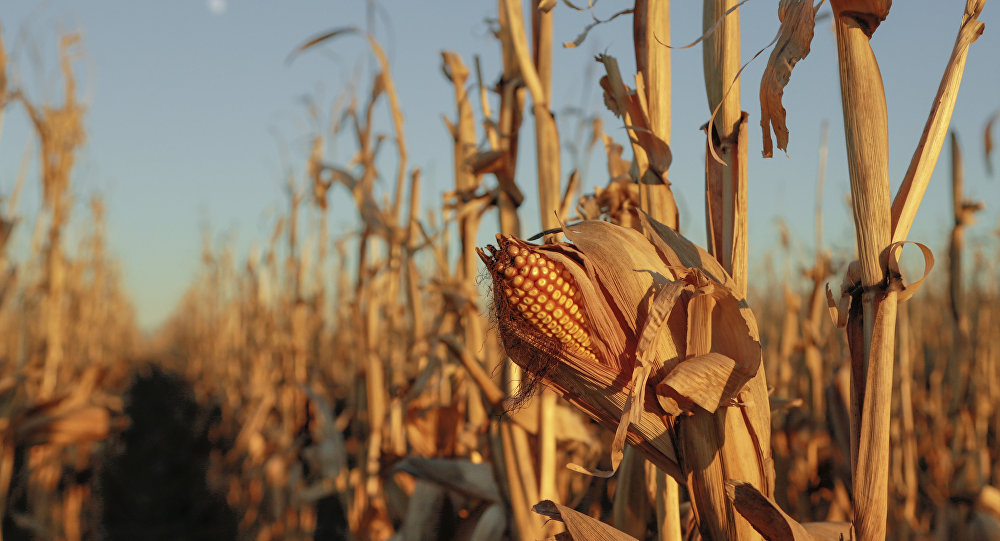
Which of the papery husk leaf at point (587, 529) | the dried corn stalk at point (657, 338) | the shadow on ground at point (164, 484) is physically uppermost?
the dried corn stalk at point (657, 338)

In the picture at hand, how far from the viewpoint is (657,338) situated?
0.47 metres

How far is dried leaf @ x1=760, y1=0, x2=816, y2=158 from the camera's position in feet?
1.49

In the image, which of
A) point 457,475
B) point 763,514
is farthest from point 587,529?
point 457,475

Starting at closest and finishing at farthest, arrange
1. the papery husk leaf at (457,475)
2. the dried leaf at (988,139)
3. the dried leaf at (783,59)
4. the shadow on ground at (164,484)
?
the dried leaf at (783,59) < the dried leaf at (988,139) < the papery husk leaf at (457,475) < the shadow on ground at (164,484)

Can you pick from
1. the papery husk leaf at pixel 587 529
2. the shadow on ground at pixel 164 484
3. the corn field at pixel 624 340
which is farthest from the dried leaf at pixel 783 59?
the shadow on ground at pixel 164 484

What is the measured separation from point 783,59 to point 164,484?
A: 20.1 feet

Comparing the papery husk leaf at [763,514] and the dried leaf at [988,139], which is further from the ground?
the dried leaf at [988,139]

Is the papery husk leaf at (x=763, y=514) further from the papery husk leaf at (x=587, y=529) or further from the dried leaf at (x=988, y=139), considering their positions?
the dried leaf at (x=988, y=139)

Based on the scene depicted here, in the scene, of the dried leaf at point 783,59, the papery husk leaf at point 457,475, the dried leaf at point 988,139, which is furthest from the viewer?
the papery husk leaf at point 457,475

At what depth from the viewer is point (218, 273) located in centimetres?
820

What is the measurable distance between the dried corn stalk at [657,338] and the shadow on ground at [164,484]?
4457mm

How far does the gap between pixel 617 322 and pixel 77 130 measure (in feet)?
10.2

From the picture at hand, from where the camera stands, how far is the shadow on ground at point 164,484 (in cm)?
446

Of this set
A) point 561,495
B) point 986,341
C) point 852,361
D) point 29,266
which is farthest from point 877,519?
point 29,266
